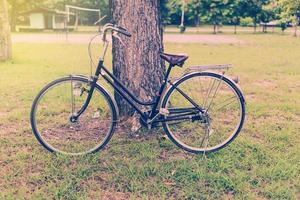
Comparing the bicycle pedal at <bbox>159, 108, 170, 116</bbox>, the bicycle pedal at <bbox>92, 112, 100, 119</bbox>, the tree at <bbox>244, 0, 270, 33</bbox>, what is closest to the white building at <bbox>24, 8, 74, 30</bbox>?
the tree at <bbox>244, 0, 270, 33</bbox>

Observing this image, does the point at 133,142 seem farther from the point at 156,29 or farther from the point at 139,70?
the point at 156,29

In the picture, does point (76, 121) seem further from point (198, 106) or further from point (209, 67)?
point (209, 67)

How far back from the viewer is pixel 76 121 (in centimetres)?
402

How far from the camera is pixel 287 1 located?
26.7 meters

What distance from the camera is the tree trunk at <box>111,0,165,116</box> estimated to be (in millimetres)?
4383

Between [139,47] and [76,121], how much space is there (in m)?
1.27

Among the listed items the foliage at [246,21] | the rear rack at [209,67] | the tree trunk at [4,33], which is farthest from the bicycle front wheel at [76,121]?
the foliage at [246,21]

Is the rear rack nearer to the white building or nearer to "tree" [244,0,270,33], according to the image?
"tree" [244,0,270,33]

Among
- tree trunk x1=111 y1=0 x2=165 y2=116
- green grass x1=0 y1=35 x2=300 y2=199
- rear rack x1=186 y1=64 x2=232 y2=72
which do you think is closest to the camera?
green grass x1=0 y1=35 x2=300 y2=199

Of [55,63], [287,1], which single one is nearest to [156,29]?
[55,63]

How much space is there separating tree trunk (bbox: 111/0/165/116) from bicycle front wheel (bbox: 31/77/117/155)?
1.74 feet

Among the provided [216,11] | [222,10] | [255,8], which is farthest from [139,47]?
[255,8]

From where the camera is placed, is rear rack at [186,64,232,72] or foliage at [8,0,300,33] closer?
rear rack at [186,64,232,72]

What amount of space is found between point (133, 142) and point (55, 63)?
8683 millimetres
